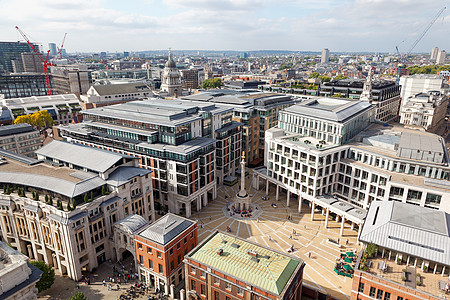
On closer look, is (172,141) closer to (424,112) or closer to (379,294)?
(379,294)

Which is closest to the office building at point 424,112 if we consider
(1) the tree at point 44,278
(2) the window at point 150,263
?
(2) the window at point 150,263

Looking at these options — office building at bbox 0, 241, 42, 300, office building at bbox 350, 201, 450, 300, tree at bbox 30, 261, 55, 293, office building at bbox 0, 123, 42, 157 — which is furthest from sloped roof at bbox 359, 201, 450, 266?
office building at bbox 0, 123, 42, 157

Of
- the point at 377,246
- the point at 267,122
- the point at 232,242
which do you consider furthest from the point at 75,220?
the point at 267,122

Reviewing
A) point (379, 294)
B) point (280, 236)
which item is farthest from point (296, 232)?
point (379, 294)

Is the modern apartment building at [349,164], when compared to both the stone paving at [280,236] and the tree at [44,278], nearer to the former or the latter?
the stone paving at [280,236]

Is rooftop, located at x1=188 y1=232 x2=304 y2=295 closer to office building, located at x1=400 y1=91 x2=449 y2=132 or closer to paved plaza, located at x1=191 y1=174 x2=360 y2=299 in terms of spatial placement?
paved plaza, located at x1=191 y1=174 x2=360 y2=299

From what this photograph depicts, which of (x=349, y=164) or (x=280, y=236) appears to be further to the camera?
(x=349, y=164)
